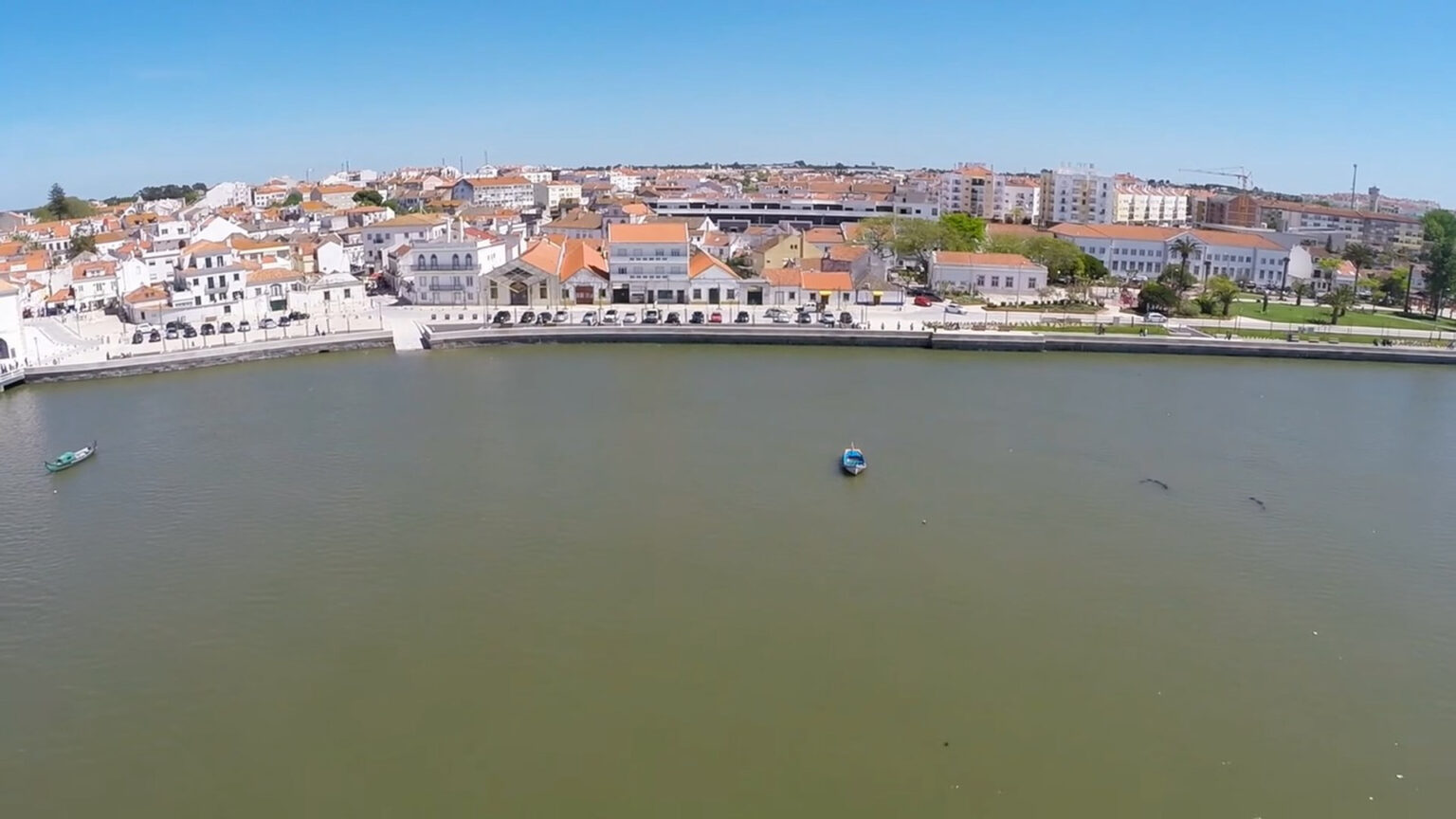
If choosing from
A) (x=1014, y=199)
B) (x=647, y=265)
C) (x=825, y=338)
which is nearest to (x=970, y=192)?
(x=1014, y=199)

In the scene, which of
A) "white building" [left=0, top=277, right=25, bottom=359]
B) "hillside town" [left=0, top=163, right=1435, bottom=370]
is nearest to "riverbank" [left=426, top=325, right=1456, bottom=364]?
"hillside town" [left=0, top=163, right=1435, bottom=370]

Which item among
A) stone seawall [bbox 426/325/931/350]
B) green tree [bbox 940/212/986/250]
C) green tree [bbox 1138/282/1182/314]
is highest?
green tree [bbox 940/212/986/250]

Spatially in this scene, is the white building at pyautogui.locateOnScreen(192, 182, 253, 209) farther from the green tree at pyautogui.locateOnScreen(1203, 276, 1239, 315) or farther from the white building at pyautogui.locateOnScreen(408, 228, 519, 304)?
the green tree at pyautogui.locateOnScreen(1203, 276, 1239, 315)

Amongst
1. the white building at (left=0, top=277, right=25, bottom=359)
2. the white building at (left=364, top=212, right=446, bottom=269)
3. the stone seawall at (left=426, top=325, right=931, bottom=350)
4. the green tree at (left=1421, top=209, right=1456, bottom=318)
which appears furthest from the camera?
the white building at (left=364, top=212, right=446, bottom=269)

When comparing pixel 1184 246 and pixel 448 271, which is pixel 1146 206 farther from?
pixel 448 271

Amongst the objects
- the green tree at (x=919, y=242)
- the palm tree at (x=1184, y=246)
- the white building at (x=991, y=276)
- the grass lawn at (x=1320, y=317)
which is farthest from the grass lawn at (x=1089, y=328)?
the palm tree at (x=1184, y=246)

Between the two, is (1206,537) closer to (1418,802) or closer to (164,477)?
(1418,802)
